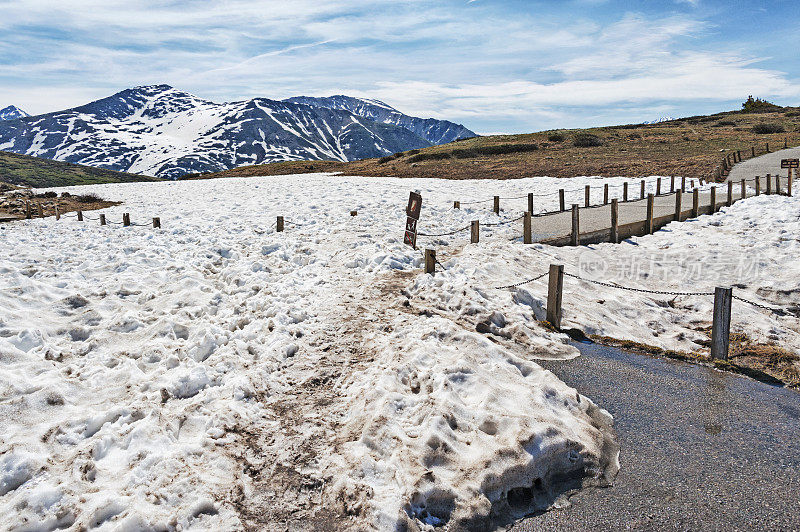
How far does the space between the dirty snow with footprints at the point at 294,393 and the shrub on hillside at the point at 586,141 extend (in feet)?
181

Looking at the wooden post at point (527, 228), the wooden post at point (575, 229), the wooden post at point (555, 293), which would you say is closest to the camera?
the wooden post at point (555, 293)

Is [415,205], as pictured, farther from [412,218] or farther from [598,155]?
[598,155]

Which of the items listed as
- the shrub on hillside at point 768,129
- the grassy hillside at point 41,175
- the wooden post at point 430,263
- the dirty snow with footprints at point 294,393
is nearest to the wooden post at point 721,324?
the dirty snow with footprints at point 294,393

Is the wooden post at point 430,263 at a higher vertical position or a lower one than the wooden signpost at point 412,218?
lower

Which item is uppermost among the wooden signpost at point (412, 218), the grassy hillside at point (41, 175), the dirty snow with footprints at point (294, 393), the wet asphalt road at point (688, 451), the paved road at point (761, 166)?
the grassy hillside at point (41, 175)

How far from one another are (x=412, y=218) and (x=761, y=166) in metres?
39.7

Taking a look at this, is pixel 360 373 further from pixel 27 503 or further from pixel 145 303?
pixel 145 303

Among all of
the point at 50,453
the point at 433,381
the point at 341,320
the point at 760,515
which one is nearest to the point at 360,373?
the point at 433,381

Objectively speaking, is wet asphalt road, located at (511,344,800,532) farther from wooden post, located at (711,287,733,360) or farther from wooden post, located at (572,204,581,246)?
wooden post, located at (572,204,581,246)

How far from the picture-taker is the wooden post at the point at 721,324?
7.54m

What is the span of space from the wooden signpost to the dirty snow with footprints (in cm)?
147

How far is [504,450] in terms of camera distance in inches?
188

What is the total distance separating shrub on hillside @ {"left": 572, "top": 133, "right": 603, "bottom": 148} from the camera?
6294 cm

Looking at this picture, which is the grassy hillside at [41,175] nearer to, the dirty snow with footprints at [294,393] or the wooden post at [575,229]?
the dirty snow with footprints at [294,393]
